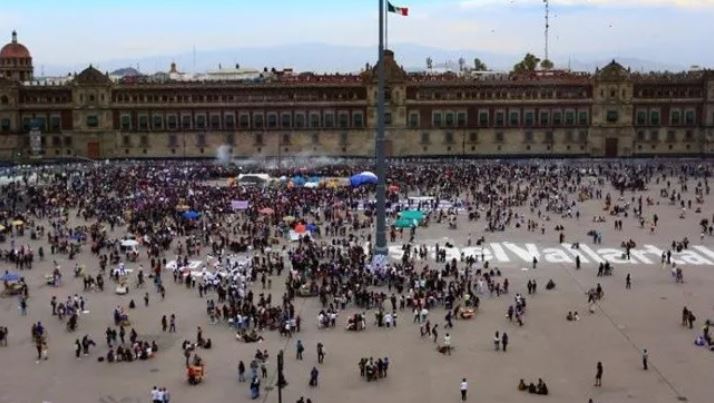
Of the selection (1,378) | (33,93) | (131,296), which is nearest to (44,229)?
(131,296)

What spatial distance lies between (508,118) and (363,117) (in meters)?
15.6

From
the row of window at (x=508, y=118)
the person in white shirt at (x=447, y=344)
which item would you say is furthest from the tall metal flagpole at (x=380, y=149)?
the row of window at (x=508, y=118)

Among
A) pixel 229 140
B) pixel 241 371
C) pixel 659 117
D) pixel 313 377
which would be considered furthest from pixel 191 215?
pixel 659 117

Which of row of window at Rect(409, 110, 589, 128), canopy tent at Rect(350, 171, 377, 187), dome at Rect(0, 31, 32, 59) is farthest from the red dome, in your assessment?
canopy tent at Rect(350, 171, 377, 187)

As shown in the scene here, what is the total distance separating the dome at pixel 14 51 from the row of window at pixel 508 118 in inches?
1944

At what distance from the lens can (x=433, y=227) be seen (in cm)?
5734

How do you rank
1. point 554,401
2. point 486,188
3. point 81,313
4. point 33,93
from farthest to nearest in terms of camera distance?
point 33,93, point 486,188, point 81,313, point 554,401

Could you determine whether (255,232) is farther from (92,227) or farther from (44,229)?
(44,229)

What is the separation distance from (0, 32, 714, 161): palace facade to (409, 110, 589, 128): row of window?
0.35 feet

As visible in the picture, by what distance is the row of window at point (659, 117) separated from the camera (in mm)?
100188

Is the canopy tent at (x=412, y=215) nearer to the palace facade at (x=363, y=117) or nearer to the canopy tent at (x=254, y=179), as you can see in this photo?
the canopy tent at (x=254, y=179)

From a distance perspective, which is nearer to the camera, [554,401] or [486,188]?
[554,401]

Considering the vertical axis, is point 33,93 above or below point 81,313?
above

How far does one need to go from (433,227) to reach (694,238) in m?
15.0
